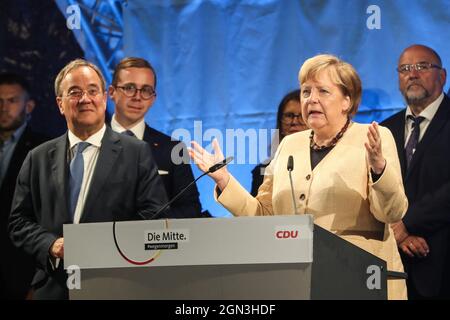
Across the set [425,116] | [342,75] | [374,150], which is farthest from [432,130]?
[374,150]

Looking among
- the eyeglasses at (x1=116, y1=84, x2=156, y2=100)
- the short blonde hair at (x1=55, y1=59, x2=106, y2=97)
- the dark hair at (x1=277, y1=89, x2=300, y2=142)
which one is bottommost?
the dark hair at (x1=277, y1=89, x2=300, y2=142)

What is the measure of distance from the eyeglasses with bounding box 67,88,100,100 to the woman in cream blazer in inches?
41.7

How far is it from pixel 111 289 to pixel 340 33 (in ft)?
7.59

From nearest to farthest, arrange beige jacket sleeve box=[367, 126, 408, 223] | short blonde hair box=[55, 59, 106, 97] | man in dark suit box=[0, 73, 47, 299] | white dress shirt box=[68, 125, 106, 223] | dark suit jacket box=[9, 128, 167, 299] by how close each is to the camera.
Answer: beige jacket sleeve box=[367, 126, 408, 223] < dark suit jacket box=[9, 128, 167, 299] < white dress shirt box=[68, 125, 106, 223] < short blonde hair box=[55, 59, 106, 97] < man in dark suit box=[0, 73, 47, 299]

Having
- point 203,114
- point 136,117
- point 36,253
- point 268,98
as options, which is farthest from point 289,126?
point 36,253

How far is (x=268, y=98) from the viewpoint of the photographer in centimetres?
488

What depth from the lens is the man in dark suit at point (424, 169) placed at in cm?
450

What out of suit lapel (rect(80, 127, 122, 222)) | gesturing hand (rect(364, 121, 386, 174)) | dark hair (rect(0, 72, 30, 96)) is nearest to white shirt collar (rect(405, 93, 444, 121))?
gesturing hand (rect(364, 121, 386, 174))

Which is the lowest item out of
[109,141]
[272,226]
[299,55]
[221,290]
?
[221,290]

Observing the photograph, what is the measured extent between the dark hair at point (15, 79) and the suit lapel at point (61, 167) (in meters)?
0.59

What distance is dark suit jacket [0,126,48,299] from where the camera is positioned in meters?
5.09

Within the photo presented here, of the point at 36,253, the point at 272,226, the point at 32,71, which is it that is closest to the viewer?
the point at 272,226

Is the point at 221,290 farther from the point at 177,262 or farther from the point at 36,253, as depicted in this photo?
the point at 36,253

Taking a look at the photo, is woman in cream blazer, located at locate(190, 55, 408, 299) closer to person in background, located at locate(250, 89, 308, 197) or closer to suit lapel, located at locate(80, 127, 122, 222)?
person in background, located at locate(250, 89, 308, 197)
